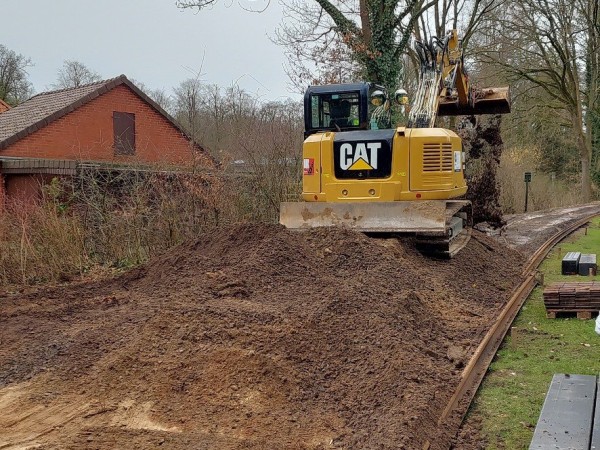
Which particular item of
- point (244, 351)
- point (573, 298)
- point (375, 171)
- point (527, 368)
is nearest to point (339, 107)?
point (375, 171)

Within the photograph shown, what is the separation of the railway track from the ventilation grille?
2.15 meters

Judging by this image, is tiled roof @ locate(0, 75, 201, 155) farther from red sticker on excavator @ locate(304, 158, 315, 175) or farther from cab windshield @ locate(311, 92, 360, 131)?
red sticker on excavator @ locate(304, 158, 315, 175)

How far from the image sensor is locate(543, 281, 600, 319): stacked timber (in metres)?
8.12

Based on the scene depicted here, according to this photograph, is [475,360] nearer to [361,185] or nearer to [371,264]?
[371,264]

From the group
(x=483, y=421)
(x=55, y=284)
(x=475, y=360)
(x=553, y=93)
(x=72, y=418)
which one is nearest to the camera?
(x=72, y=418)

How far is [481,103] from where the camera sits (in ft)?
42.0

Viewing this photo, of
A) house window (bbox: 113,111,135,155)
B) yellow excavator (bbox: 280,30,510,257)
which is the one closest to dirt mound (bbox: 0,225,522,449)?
yellow excavator (bbox: 280,30,510,257)

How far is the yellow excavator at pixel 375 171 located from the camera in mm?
9656

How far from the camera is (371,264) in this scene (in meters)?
8.34

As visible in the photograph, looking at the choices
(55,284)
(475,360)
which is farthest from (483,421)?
(55,284)

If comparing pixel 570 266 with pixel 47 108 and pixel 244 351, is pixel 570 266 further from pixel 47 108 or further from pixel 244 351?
pixel 47 108

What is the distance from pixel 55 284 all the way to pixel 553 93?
29387mm

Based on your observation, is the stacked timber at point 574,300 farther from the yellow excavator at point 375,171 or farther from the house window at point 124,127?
the house window at point 124,127

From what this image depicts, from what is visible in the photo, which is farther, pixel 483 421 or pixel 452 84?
pixel 452 84
